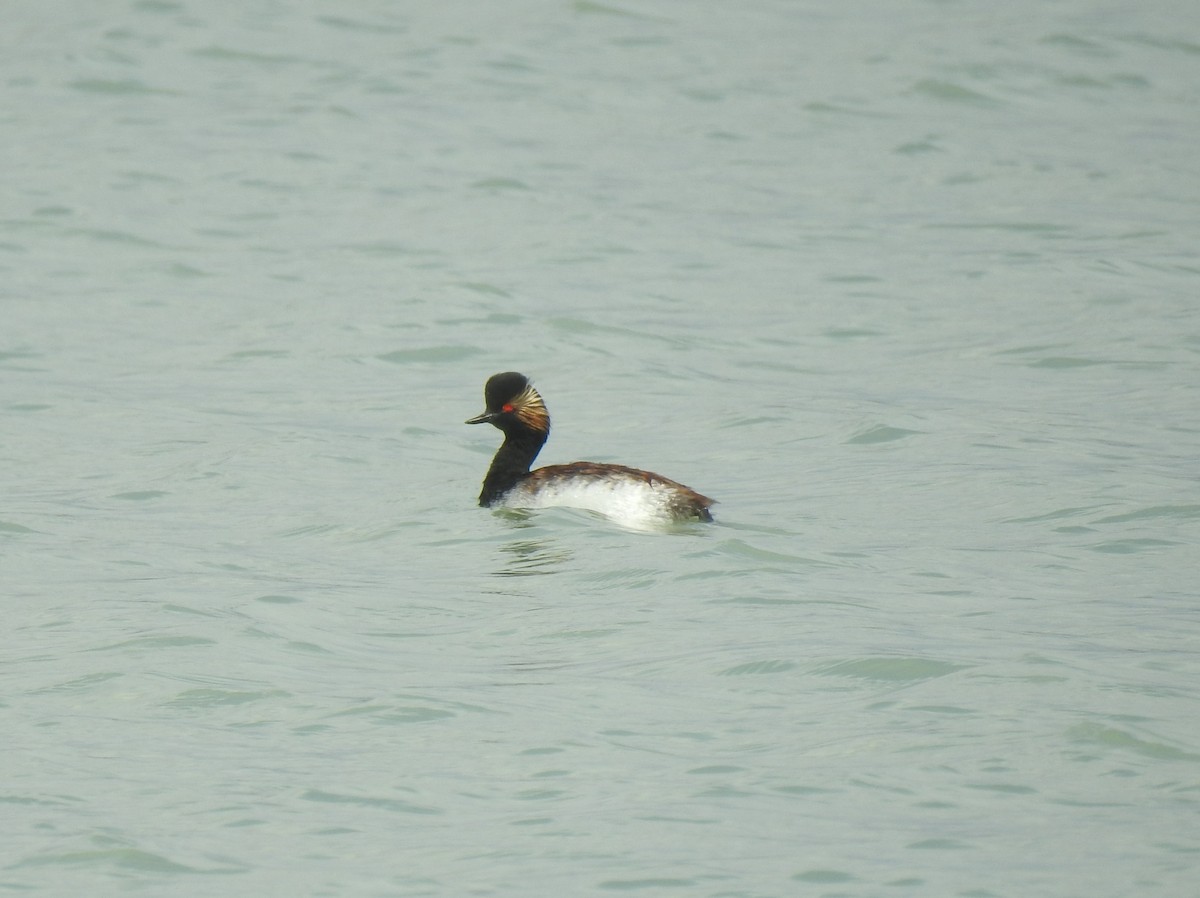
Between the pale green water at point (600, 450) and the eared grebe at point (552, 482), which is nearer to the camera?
the pale green water at point (600, 450)

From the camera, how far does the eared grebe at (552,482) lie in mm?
11109

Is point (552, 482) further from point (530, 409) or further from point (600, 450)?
point (600, 450)

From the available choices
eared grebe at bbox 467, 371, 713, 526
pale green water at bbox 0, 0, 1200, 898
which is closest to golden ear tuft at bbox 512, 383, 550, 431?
eared grebe at bbox 467, 371, 713, 526

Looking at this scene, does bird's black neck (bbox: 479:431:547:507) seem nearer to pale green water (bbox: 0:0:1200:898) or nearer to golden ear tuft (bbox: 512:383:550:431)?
golden ear tuft (bbox: 512:383:550:431)

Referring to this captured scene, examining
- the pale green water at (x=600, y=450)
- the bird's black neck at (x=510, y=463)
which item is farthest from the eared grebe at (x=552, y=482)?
the pale green water at (x=600, y=450)

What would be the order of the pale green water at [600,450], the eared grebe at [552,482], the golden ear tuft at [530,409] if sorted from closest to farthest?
the pale green water at [600,450] → the eared grebe at [552,482] → the golden ear tuft at [530,409]

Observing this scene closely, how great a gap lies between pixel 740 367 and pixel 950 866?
31.0 feet

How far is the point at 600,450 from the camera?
44.5 ft

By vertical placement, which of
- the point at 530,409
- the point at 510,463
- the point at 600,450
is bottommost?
the point at 600,450

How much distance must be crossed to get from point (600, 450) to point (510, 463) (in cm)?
160

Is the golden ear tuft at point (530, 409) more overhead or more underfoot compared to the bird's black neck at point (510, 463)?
more overhead

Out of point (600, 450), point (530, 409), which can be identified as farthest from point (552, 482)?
point (600, 450)

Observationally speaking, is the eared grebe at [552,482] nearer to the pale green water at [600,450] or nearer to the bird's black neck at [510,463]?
the bird's black neck at [510,463]

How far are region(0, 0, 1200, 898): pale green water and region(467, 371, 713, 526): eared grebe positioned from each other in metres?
0.21
